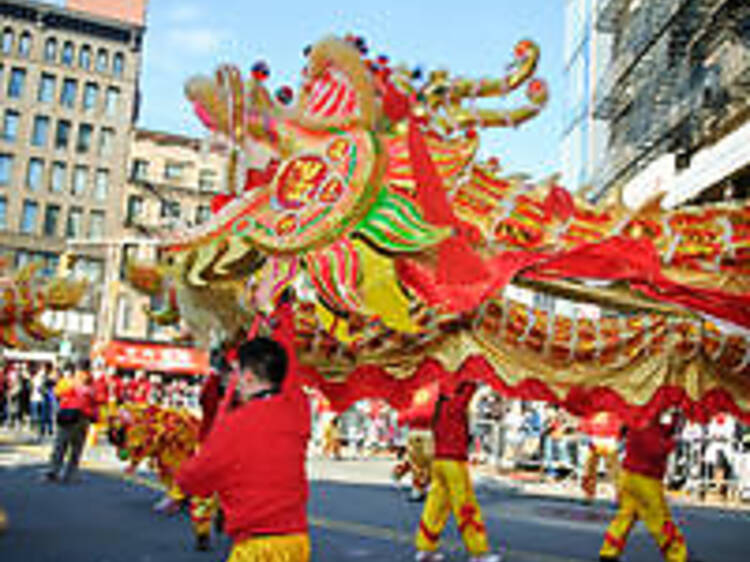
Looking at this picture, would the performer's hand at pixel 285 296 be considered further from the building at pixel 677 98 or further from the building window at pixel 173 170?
the building window at pixel 173 170

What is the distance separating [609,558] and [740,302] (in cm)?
313

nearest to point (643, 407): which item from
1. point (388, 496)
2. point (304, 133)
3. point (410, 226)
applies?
point (410, 226)

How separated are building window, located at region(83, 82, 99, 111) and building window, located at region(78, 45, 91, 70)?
3.63 feet

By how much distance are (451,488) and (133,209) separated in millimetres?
46464

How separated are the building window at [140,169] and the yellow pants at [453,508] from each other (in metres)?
46.5

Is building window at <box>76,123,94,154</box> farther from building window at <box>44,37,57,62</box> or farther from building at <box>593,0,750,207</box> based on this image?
building at <box>593,0,750,207</box>

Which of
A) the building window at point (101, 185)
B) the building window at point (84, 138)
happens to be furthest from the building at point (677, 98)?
the building window at point (84, 138)

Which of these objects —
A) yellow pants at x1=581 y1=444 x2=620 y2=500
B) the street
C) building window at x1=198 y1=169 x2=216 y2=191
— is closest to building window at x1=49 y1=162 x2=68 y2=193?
building window at x1=198 y1=169 x2=216 y2=191

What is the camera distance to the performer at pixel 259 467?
13.0 feet

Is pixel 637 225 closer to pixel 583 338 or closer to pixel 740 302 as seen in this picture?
pixel 740 302

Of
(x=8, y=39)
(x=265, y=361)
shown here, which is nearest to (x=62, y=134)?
(x=8, y=39)

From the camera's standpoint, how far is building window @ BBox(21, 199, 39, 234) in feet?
172

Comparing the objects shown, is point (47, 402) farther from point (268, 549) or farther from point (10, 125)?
point (10, 125)

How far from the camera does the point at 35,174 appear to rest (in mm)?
52938
